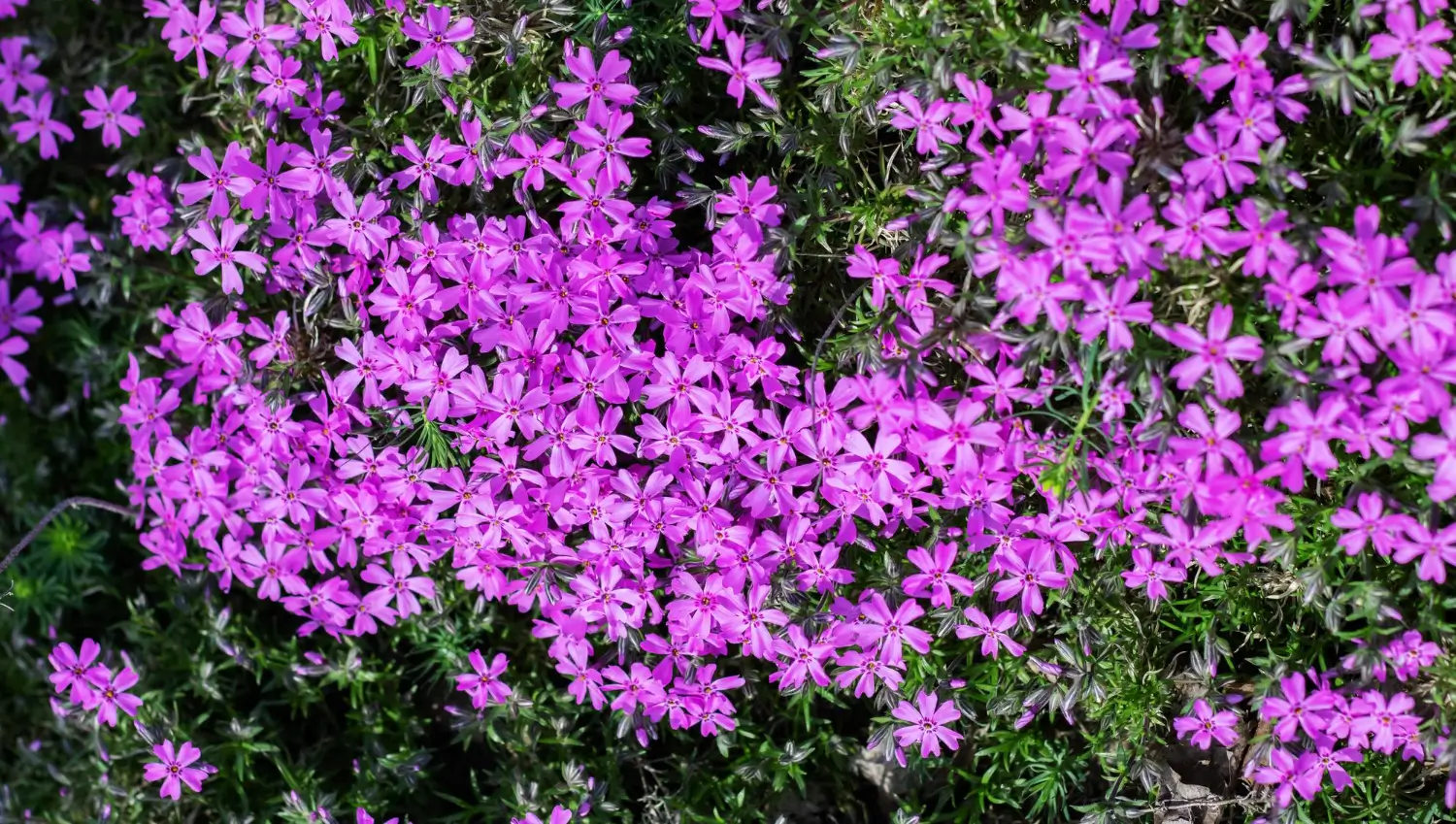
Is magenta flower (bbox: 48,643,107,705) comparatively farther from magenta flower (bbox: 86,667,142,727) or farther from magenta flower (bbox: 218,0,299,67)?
magenta flower (bbox: 218,0,299,67)

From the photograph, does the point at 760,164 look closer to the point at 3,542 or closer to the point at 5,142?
the point at 5,142

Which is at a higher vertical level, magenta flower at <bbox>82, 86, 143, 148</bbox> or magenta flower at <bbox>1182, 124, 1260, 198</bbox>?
magenta flower at <bbox>1182, 124, 1260, 198</bbox>

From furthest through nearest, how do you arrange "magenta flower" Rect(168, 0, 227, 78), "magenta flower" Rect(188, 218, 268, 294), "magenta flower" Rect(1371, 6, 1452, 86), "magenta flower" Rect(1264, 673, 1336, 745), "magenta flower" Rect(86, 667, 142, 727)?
1. "magenta flower" Rect(86, 667, 142, 727)
2. "magenta flower" Rect(168, 0, 227, 78)
3. "magenta flower" Rect(188, 218, 268, 294)
4. "magenta flower" Rect(1264, 673, 1336, 745)
5. "magenta flower" Rect(1371, 6, 1452, 86)

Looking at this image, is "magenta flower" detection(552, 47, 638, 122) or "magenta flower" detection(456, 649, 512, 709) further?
"magenta flower" detection(456, 649, 512, 709)

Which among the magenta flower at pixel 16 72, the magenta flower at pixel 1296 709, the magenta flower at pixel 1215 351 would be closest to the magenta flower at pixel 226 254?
the magenta flower at pixel 16 72

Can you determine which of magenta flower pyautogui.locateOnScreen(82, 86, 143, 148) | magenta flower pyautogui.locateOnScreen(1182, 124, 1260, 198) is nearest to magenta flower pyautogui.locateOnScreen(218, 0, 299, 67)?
magenta flower pyautogui.locateOnScreen(82, 86, 143, 148)

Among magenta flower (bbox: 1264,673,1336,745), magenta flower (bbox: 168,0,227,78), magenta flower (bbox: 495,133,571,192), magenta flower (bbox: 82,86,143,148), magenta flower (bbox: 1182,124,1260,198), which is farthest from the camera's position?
magenta flower (bbox: 82,86,143,148)

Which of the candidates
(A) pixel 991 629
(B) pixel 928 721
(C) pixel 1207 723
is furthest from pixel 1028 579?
(C) pixel 1207 723
